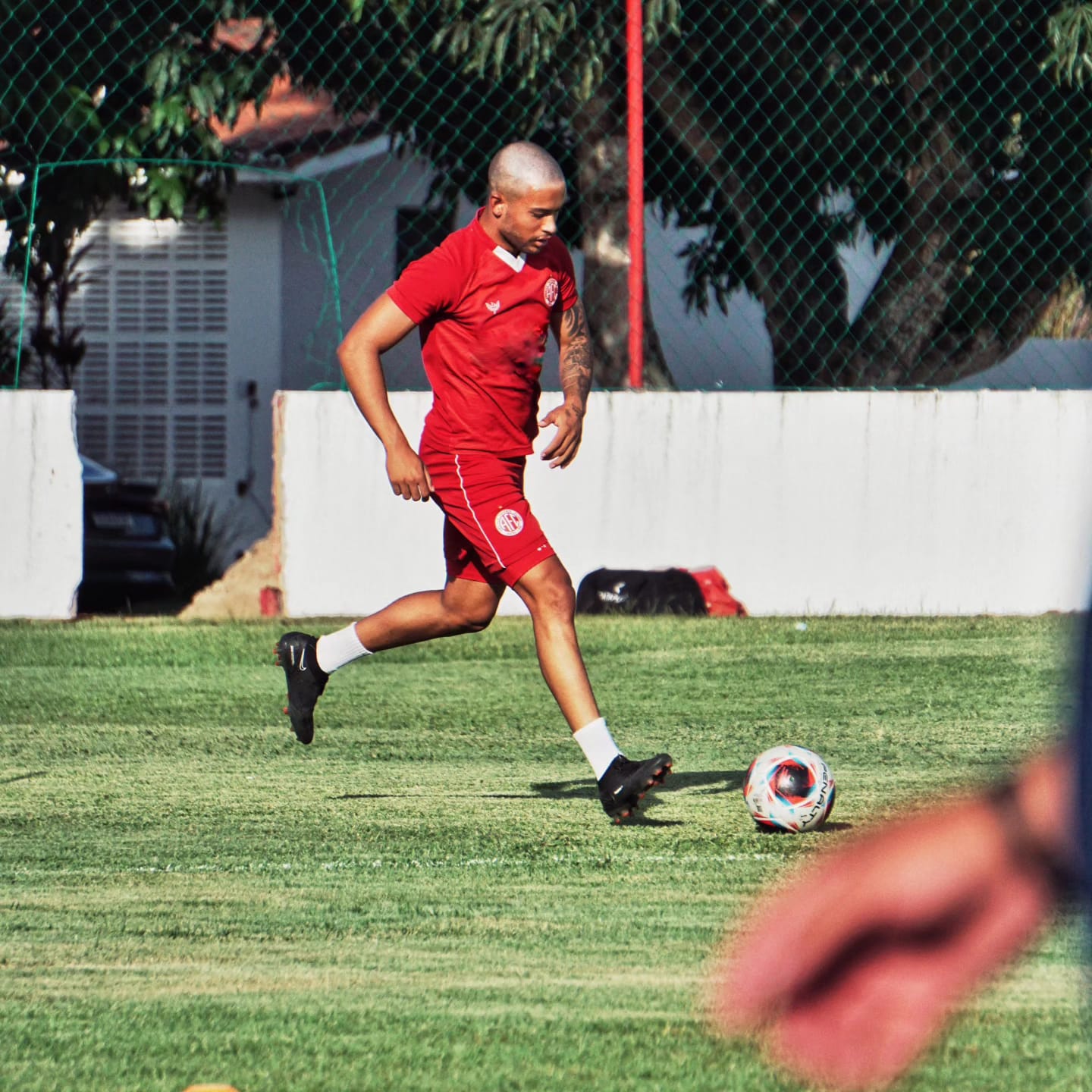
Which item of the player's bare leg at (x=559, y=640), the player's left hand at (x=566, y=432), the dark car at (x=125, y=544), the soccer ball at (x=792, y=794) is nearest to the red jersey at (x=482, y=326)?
the player's left hand at (x=566, y=432)

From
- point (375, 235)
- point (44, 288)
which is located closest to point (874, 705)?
point (375, 235)

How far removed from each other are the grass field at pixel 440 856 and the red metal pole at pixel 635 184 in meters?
1.83

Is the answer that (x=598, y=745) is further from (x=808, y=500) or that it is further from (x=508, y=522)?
(x=808, y=500)

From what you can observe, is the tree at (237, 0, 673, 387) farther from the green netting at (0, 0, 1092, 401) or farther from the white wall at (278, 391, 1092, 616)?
the white wall at (278, 391, 1092, 616)

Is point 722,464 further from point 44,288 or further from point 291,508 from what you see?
point 44,288

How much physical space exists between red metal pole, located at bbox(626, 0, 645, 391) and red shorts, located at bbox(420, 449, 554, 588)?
5217 millimetres

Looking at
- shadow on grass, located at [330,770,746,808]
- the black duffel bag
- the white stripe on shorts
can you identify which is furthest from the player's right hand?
the black duffel bag

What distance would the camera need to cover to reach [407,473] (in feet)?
18.9

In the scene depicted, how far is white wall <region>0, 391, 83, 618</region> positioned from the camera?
11.0 m

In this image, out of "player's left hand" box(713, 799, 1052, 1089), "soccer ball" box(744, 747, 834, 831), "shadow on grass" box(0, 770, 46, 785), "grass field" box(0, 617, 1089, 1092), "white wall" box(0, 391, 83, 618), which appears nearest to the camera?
"player's left hand" box(713, 799, 1052, 1089)

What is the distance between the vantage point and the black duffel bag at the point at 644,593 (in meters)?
11.0

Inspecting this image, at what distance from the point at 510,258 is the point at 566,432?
1.79 ft

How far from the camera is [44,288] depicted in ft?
51.9

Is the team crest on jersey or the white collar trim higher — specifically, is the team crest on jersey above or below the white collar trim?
below
